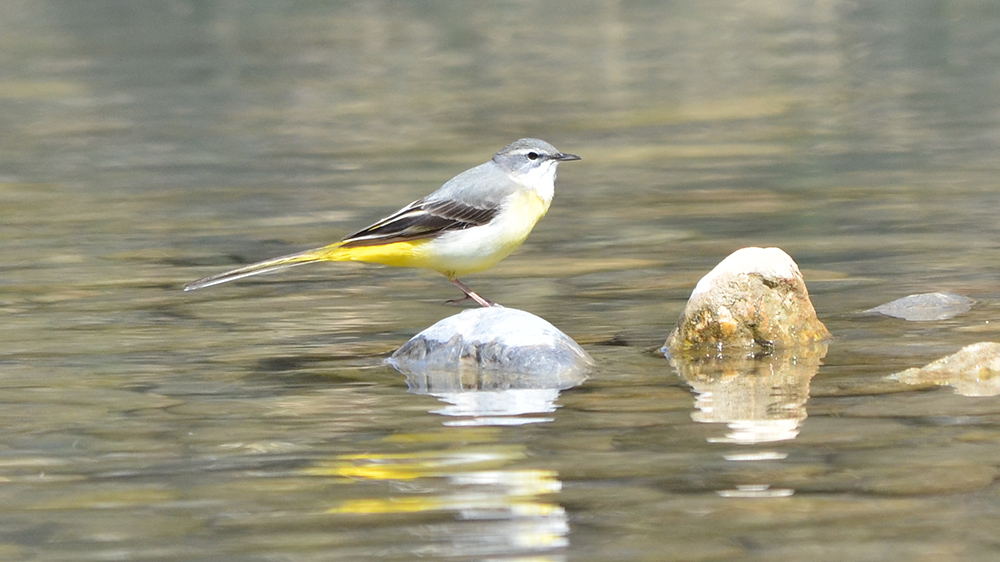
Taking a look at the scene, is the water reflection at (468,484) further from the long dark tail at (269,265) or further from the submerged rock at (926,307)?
the submerged rock at (926,307)

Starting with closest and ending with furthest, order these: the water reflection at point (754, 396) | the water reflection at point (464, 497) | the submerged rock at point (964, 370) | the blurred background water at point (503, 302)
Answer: the water reflection at point (464, 497)
the blurred background water at point (503, 302)
the water reflection at point (754, 396)
the submerged rock at point (964, 370)

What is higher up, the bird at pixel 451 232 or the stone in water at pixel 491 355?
the bird at pixel 451 232

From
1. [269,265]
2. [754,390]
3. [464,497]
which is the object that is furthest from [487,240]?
[464,497]

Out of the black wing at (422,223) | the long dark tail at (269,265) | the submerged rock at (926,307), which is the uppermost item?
the black wing at (422,223)

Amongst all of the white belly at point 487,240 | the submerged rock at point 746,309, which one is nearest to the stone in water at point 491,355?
the white belly at point 487,240

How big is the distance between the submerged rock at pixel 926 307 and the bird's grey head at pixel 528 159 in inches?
77.4

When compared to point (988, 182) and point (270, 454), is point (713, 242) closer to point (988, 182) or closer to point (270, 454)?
point (988, 182)

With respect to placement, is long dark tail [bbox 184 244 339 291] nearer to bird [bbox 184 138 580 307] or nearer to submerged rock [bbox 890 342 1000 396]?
bird [bbox 184 138 580 307]

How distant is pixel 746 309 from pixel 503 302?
2.09 m

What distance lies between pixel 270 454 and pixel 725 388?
7.16 ft

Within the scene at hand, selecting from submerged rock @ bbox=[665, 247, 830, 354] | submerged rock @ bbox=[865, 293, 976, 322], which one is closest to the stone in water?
submerged rock @ bbox=[665, 247, 830, 354]

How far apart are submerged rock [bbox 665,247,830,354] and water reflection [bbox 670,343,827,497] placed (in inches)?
6.2

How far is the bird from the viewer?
332 inches

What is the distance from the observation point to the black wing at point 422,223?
8.41m
